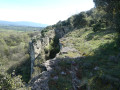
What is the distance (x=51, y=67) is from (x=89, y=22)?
2846 centimetres

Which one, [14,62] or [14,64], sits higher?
[14,64]

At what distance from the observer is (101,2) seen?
36.2ft

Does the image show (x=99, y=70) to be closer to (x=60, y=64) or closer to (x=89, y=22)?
(x=60, y=64)

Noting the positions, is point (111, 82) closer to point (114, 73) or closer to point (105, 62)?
point (114, 73)

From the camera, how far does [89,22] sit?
1286 inches

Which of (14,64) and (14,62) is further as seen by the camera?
(14,62)

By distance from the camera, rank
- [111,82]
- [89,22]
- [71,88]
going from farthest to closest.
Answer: [89,22] < [71,88] < [111,82]

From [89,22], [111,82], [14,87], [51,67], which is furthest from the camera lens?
[89,22]

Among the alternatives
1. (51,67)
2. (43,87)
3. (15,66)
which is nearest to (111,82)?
(43,87)

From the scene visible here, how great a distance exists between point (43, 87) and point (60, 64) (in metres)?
2.57

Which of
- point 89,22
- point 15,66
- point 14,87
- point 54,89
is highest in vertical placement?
point 89,22

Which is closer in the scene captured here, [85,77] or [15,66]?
[85,77]

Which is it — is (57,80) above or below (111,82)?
below

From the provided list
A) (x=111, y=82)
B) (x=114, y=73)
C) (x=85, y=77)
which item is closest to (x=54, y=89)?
(x=85, y=77)
